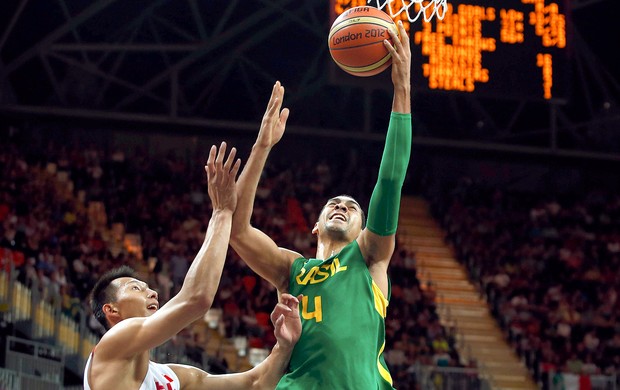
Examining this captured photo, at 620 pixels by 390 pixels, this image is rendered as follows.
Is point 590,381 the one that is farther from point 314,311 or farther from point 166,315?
point 166,315

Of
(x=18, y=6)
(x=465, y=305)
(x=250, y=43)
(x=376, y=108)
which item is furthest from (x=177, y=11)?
(x=465, y=305)

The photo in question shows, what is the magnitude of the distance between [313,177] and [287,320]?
1867 cm

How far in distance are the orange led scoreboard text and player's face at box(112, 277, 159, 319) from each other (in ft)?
27.0

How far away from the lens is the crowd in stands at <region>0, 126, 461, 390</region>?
51.0 feet

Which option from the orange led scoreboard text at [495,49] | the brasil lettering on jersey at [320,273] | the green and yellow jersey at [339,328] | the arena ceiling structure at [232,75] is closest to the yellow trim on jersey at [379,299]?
the green and yellow jersey at [339,328]

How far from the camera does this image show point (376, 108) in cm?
2455

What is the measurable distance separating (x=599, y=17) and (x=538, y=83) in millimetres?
7983

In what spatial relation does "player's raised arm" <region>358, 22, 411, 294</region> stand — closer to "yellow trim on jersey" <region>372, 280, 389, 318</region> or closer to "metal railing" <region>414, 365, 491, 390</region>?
"yellow trim on jersey" <region>372, 280, 389, 318</region>

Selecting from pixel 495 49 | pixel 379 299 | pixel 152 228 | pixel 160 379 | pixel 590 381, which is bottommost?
pixel 590 381

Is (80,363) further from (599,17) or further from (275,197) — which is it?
(599,17)

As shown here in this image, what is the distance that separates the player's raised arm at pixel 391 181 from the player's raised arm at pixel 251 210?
49 cm

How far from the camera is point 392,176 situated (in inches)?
196

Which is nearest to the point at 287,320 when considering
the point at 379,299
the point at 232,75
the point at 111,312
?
the point at 379,299

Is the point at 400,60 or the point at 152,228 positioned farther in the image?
the point at 152,228
